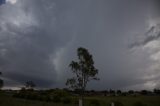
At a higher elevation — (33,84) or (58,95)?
(33,84)

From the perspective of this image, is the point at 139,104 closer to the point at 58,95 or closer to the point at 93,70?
the point at 93,70

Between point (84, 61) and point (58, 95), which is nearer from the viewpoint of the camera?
point (84, 61)

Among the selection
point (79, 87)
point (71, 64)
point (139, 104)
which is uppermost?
point (71, 64)

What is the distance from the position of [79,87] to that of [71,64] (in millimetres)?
5793

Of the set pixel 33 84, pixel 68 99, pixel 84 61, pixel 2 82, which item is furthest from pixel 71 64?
pixel 33 84


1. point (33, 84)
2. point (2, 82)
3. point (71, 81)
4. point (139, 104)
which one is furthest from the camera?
point (33, 84)

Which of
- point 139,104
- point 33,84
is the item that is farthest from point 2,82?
point 139,104

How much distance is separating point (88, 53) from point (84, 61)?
1.98 meters

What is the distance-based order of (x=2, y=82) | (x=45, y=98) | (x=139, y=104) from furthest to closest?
(x=2, y=82) → (x=45, y=98) → (x=139, y=104)

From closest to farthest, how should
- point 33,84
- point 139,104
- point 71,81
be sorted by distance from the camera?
1. point 139,104
2. point 71,81
3. point 33,84

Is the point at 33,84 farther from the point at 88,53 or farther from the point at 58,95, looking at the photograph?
the point at 88,53

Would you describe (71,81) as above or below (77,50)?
below

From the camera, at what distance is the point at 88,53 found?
60500 mm

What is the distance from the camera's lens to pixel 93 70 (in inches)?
2370
